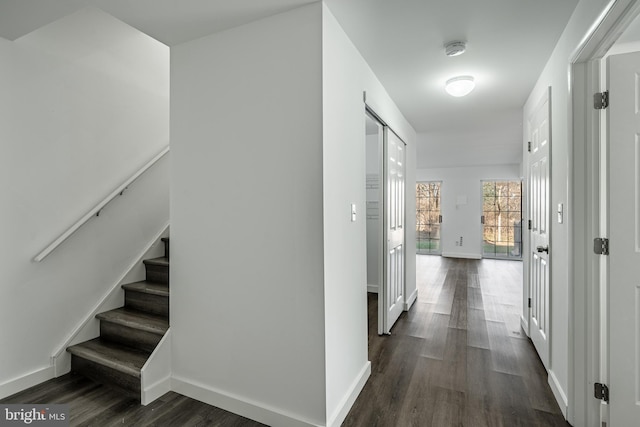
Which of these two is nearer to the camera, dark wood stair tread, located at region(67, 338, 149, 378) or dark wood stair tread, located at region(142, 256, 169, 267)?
dark wood stair tread, located at region(67, 338, 149, 378)

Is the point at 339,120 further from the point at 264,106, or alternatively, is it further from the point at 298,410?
the point at 298,410

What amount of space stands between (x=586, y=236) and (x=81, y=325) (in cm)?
346

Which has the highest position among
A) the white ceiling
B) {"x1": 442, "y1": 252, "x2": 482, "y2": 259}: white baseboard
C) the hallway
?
the white ceiling

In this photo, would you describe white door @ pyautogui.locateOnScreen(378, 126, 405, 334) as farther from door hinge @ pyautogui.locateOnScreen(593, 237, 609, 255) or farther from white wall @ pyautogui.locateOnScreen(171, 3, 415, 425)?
door hinge @ pyautogui.locateOnScreen(593, 237, 609, 255)

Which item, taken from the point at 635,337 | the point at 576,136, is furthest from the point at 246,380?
the point at 576,136

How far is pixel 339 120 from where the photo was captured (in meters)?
1.97

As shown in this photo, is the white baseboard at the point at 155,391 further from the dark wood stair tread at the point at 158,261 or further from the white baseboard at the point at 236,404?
the dark wood stair tread at the point at 158,261

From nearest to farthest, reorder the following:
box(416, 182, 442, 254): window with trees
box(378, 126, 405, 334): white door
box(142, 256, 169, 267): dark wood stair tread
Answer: box(142, 256, 169, 267): dark wood stair tread < box(378, 126, 405, 334): white door < box(416, 182, 442, 254): window with trees

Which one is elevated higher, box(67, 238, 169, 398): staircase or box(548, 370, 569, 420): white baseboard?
box(67, 238, 169, 398): staircase

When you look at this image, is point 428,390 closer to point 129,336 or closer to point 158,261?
point 129,336

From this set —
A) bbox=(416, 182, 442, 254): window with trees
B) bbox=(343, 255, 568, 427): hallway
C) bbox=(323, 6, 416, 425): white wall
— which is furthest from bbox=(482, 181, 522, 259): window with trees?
bbox=(323, 6, 416, 425): white wall

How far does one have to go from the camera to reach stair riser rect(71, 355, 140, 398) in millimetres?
2100

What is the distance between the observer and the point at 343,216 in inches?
79.3

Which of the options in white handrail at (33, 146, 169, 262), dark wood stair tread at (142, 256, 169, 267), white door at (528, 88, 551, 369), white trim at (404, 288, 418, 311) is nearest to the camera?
white handrail at (33, 146, 169, 262)
